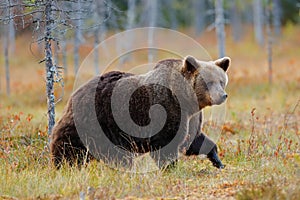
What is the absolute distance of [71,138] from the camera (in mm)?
7199

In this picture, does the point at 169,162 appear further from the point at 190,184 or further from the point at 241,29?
the point at 241,29

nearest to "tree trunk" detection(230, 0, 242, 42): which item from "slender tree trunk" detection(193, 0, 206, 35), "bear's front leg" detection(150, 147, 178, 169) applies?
"slender tree trunk" detection(193, 0, 206, 35)

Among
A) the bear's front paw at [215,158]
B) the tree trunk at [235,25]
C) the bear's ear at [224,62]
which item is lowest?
the tree trunk at [235,25]

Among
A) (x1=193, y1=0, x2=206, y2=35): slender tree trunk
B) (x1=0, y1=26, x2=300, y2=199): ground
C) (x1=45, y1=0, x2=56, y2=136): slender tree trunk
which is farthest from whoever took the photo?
(x1=193, y1=0, x2=206, y2=35): slender tree trunk

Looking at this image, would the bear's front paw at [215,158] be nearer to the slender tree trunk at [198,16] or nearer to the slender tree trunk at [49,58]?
the slender tree trunk at [49,58]

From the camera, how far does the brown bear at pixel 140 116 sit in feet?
23.5

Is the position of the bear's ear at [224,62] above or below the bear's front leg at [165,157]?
above

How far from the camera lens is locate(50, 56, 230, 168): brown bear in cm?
716

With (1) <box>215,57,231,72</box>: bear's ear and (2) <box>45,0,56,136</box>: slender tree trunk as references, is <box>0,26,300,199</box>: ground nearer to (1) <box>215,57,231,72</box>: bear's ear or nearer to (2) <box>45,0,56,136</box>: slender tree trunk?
(2) <box>45,0,56,136</box>: slender tree trunk

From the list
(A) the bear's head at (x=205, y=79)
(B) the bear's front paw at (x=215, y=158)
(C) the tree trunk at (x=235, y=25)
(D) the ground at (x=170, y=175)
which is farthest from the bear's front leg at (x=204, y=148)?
(C) the tree trunk at (x=235, y=25)

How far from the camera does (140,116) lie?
7238 mm

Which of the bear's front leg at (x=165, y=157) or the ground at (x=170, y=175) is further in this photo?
the bear's front leg at (x=165, y=157)

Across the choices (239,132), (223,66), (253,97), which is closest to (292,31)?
(253,97)

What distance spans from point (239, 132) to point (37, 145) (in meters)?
4.48
